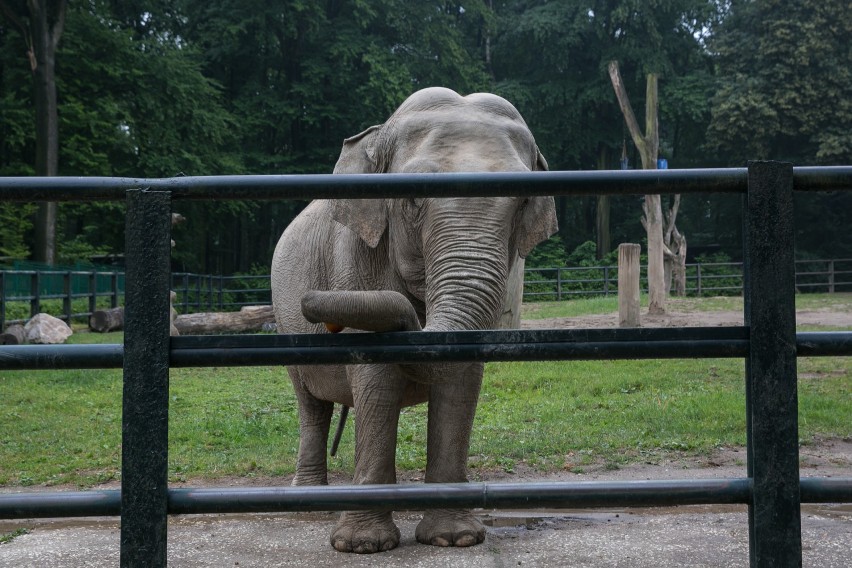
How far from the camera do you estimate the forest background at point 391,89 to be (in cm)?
2898

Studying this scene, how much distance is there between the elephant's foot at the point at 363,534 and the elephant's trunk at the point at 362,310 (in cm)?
200

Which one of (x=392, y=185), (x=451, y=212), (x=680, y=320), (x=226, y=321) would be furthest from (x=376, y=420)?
(x=226, y=321)

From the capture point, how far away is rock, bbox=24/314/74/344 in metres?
15.8

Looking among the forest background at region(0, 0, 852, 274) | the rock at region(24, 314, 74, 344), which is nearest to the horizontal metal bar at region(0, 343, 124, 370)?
the rock at region(24, 314, 74, 344)

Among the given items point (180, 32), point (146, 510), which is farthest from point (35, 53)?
point (146, 510)

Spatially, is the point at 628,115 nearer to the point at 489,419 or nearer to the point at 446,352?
the point at 489,419

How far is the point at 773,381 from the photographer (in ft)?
6.88

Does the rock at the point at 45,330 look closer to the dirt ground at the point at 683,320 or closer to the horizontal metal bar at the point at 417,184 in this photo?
the dirt ground at the point at 683,320

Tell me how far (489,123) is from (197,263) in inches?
1320

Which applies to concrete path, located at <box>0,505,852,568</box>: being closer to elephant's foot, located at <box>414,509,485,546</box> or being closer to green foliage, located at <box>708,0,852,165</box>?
elephant's foot, located at <box>414,509,485,546</box>

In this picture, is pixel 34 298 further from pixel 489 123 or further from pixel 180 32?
pixel 180 32

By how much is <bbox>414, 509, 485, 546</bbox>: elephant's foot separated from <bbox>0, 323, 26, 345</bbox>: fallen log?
1256 centimetres

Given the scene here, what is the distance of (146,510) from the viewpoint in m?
2.08

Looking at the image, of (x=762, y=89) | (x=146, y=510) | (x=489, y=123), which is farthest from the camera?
(x=762, y=89)
